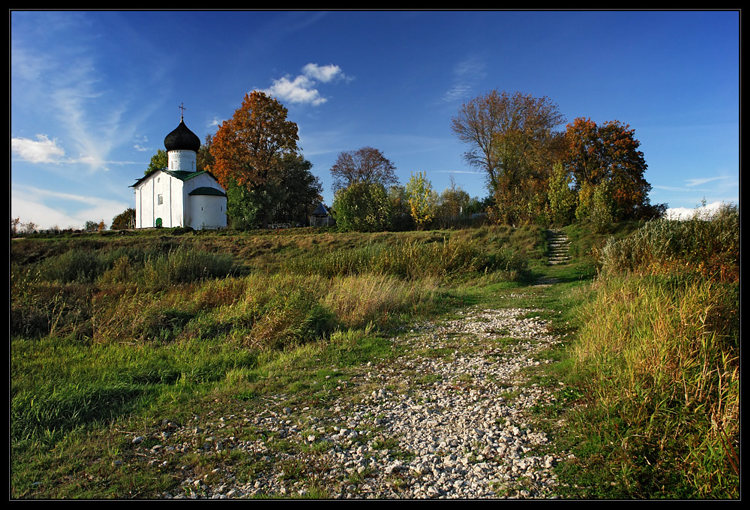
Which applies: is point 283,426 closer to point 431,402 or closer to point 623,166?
point 431,402

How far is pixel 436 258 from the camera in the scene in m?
15.2

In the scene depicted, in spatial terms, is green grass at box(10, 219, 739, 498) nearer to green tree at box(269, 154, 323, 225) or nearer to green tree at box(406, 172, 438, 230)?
green tree at box(406, 172, 438, 230)

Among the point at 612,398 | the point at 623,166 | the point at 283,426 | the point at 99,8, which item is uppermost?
the point at 623,166

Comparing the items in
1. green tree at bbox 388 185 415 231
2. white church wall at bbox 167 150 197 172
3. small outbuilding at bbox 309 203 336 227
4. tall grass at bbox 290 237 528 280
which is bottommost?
tall grass at bbox 290 237 528 280

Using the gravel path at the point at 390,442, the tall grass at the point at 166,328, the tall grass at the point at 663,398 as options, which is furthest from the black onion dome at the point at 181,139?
the tall grass at the point at 663,398

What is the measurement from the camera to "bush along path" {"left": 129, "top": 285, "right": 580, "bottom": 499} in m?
2.98

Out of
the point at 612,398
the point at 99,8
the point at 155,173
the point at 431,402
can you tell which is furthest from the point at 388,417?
the point at 155,173

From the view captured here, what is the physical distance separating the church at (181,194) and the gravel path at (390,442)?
128 feet

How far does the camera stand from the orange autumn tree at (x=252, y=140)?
39094mm

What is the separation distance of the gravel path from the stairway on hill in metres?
16.1

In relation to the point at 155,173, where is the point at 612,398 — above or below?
below

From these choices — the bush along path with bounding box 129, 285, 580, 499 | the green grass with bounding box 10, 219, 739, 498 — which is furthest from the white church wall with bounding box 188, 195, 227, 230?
the bush along path with bounding box 129, 285, 580, 499

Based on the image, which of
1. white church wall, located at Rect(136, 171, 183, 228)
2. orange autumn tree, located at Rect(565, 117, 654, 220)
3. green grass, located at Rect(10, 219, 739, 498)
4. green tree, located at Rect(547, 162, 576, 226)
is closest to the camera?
green grass, located at Rect(10, 219, 739, 498)

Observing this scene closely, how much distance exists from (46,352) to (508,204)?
3121 centimetres
